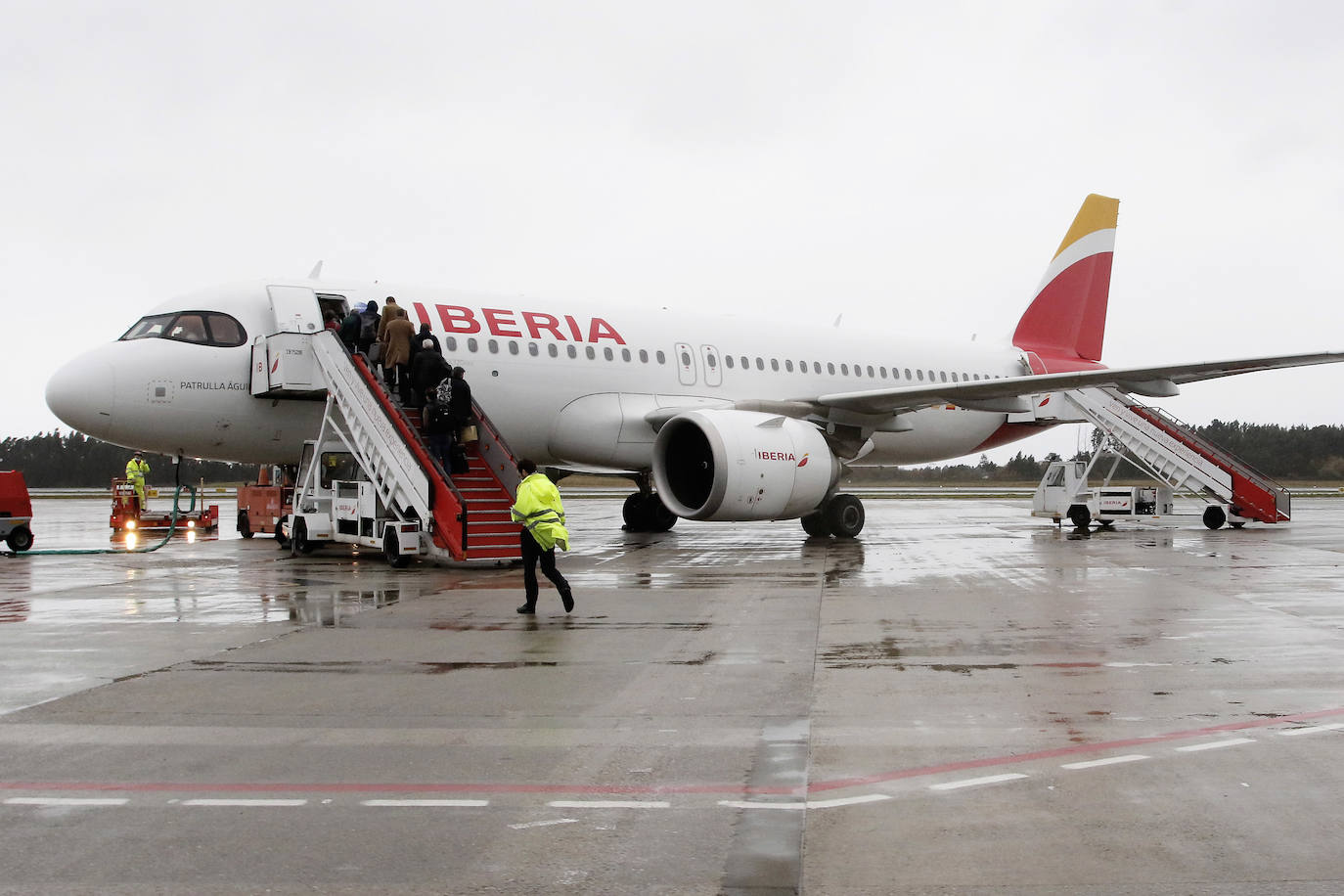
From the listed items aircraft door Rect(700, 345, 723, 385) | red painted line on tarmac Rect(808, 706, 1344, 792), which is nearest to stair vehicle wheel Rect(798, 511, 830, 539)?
aircraft door Rect(700, 345, 723, 385)

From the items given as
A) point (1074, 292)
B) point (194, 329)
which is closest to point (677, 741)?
point (194, 329)

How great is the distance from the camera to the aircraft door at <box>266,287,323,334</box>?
15.4 meters

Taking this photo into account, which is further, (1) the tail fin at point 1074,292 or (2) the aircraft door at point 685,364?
(1) the tail fin at point 1074,292

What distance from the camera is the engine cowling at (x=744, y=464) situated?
15570 millimetres

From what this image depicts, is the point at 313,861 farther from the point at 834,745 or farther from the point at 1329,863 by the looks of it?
the point at 1329,863

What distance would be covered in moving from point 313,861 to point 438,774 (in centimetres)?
102

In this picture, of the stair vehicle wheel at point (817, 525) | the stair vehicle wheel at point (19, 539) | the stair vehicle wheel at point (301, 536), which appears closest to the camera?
the stair vehicle wheel at point (301, 536)

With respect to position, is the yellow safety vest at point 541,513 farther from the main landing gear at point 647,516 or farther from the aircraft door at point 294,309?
the main landing gear at point 647,516

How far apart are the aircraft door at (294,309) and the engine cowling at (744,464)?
478cm

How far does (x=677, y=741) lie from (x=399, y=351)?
34.1 ft

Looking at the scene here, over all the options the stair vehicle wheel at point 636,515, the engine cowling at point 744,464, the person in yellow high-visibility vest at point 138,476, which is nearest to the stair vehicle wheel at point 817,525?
the engine cowling at point 744,464

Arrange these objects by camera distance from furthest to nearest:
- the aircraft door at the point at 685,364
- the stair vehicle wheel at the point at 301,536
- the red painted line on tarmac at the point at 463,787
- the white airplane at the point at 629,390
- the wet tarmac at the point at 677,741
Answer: the aircraft door at the point at 685,364
the stair vehicle wheel at the point at 301,536
the white airplane at the point at 629,390
the red painted line on tarmac at the point at 463,787
the wet tarmac at the point at 677,741

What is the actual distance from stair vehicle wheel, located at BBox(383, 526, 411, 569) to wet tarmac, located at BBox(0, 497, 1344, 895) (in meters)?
2.59

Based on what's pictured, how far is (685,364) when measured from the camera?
18859 millimetres
